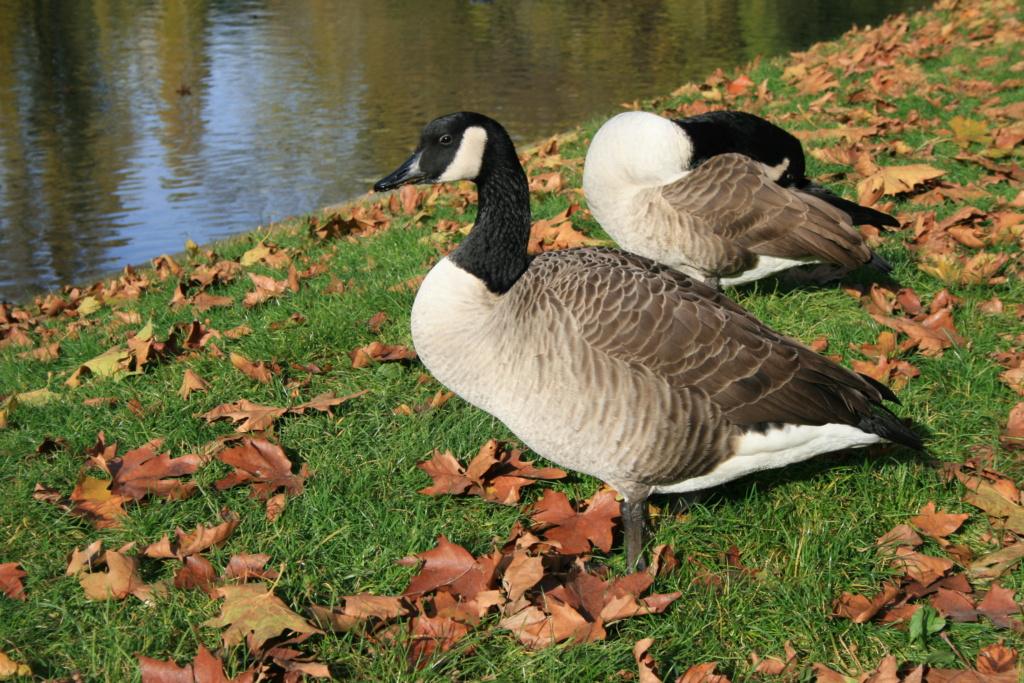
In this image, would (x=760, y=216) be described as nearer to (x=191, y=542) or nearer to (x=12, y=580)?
(x=191, y=542)

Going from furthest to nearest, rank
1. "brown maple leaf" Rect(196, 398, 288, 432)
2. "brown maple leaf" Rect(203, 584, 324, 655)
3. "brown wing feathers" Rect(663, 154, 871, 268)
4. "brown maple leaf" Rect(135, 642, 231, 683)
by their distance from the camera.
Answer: "brown wing feathers" Rect(663, 154, 871, 268) < "brown maple leaf" Rect(196, 398, 288, 432) < "brown maple leaf" Rect(203, 584, 324, 655) < "brown maple leaf" Rect(135, 642, 231, 683)

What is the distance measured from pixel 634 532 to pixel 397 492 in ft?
3.33

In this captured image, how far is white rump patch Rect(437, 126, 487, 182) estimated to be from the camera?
3.30m

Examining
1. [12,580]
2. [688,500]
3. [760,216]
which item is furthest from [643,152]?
[12,580]

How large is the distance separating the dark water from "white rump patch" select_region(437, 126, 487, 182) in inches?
220

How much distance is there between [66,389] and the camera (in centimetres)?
427

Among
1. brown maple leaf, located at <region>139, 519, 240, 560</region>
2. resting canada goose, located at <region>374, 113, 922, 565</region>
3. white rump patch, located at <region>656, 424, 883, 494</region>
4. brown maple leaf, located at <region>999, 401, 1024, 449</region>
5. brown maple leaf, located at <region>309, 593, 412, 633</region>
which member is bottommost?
brown maple leaf, located at <region>139, 519, 240, 560</region>

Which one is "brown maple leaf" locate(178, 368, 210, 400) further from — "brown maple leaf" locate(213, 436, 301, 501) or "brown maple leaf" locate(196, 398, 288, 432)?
"brown maple leaf" locate(213, 436, 301, 501)

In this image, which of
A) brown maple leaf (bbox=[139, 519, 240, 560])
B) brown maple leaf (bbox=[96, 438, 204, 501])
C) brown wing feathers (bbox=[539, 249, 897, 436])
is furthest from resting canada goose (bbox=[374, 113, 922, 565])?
brown maple leaf (bbox=[96, 438, 204, 501])

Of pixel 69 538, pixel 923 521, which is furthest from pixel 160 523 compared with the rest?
pixel 923 521

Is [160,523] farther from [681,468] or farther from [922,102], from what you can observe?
[922,102]

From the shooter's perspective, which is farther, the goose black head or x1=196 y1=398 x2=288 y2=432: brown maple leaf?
x1=196 y1=398 x2=288 y2=432: brown maple leaf

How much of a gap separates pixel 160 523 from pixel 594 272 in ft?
6.72

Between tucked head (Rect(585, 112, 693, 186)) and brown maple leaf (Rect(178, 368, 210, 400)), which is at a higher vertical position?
tucked head (Rect(585, 112, 693, 186))
